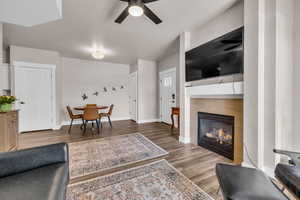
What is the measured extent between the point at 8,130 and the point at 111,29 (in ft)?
9.02

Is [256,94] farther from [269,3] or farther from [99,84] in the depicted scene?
[99,84]

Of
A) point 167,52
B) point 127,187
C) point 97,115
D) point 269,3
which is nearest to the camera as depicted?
point 127,187

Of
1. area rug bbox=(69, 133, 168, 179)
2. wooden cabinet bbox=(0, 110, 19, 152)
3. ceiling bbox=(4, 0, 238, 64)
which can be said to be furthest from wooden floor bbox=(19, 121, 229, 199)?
ceiling bbox=(4, 0, 238, 64)

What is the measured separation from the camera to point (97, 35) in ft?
10.2

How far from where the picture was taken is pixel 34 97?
12.3 ft

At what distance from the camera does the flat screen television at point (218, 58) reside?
1867mm

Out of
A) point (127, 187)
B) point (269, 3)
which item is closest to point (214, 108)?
point (269, 3)

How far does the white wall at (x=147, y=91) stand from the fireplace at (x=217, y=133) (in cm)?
264

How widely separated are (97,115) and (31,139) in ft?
5.27

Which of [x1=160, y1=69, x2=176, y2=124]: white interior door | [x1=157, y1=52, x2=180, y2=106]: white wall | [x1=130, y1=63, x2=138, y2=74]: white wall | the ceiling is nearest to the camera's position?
the ceiling

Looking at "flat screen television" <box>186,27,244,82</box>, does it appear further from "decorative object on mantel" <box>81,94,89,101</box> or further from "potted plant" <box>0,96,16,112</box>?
"decorative object on mantel" <box>81,94,89,101</box>

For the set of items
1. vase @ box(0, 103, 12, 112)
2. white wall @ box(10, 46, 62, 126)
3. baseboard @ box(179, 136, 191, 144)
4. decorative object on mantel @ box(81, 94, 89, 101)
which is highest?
white wall @ box(10, 46, 62, 126)

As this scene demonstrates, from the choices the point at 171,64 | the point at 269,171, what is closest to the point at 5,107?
the point at 269,171

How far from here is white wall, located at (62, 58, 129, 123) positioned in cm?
466
